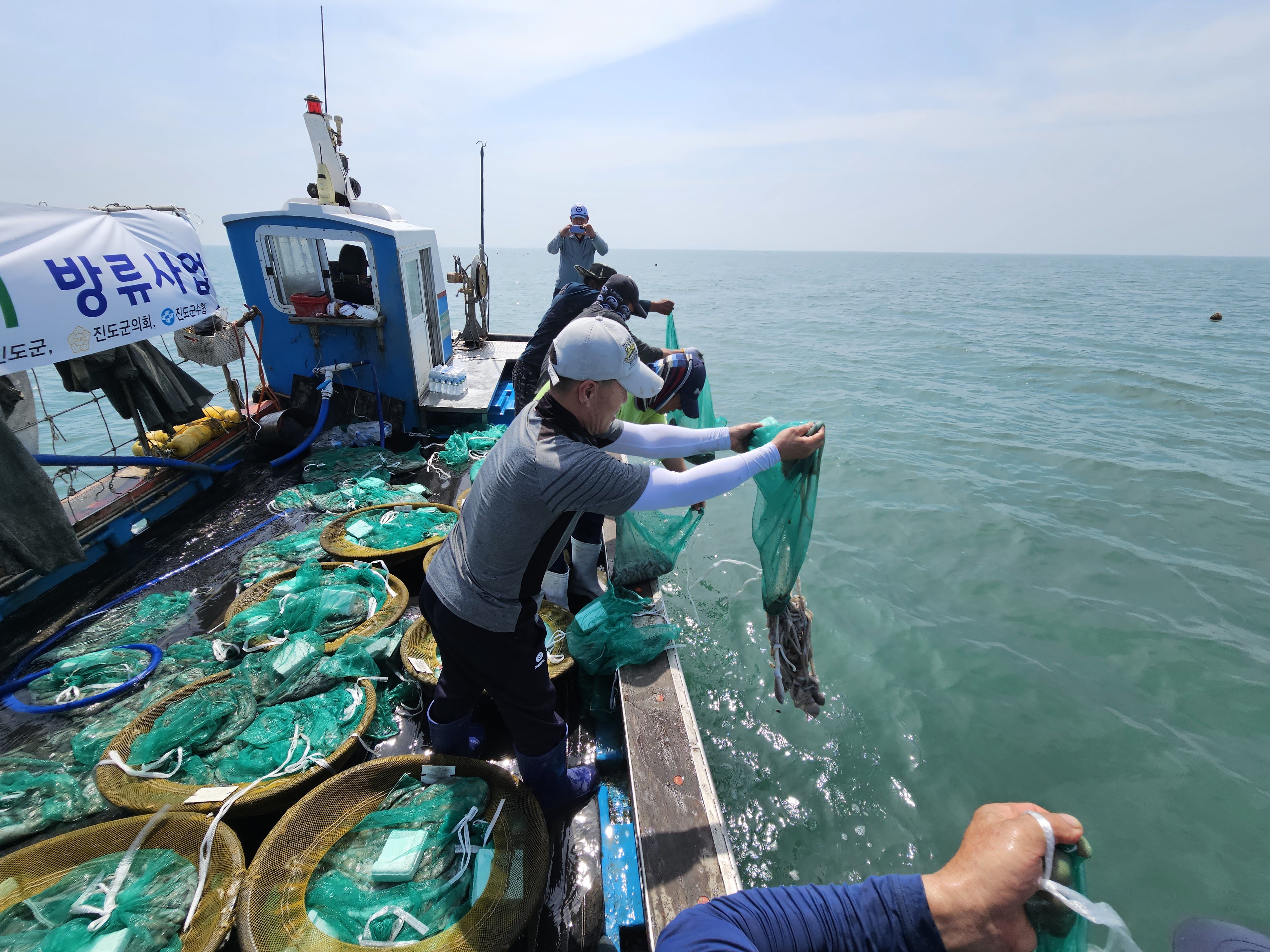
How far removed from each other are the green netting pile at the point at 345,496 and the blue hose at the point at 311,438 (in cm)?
65

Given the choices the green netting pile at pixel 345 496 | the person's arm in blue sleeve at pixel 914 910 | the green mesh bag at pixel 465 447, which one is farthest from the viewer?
the green mesh bag at pixel 465 447

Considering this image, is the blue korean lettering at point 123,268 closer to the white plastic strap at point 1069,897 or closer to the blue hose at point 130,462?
the blue hose at point 130,462

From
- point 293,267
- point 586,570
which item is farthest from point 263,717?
point 293,267

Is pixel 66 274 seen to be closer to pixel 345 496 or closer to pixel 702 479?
pixel 345 496

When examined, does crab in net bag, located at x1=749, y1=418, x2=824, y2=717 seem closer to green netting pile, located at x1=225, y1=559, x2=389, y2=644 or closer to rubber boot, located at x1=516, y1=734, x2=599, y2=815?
rubber boot, located at x1=516, y1=734, x2=599, y2=815

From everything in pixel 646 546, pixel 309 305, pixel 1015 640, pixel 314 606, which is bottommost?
pixel 1015 640

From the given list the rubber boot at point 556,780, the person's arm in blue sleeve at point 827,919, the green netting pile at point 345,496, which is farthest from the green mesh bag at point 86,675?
the person's arm in blue sleeve at point 827,919

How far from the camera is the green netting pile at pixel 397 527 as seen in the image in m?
4.34

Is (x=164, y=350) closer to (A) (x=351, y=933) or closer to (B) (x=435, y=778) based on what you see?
(B) (x=435, y=778)

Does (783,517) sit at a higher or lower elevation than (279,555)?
higher

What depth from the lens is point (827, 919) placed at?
1.44 m

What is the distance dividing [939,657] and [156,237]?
7.85 metres

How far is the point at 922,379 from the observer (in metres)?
15.2

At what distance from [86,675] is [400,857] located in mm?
2506
